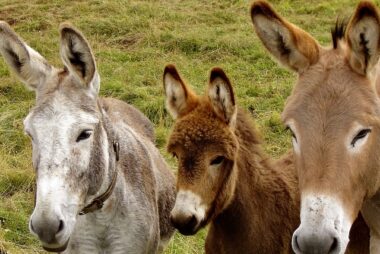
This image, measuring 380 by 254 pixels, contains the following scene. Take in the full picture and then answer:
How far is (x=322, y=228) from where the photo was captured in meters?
3.11

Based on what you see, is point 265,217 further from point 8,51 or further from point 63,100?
point 8,51

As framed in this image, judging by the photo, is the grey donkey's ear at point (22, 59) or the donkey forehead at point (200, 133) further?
the donkey forehead at point (200, 133)

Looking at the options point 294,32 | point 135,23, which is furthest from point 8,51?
point 135,23

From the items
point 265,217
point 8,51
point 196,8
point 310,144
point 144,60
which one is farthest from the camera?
point 196,8

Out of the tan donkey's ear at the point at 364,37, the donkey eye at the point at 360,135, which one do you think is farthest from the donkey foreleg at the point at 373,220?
the tan donkey's ear at the point at 364,37

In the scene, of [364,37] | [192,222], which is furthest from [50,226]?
[364,37]

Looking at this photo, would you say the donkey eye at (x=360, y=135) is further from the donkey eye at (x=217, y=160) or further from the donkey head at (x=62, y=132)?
the donkey head at (x=62, y=132)

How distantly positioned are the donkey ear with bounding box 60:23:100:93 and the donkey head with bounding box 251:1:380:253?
970 mm

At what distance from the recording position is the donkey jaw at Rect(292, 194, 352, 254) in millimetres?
3111

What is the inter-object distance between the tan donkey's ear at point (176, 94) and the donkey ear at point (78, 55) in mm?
592

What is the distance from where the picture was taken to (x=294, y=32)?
370 cm

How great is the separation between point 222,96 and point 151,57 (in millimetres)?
6529

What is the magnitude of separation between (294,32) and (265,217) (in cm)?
129

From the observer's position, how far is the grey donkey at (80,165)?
3.54 m
